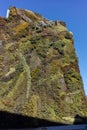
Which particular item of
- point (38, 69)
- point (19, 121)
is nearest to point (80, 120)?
point (19, 121)

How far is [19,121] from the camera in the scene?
3734 centimetres

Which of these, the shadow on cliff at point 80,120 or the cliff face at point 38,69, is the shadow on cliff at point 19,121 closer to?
the cliff face at point 38,69

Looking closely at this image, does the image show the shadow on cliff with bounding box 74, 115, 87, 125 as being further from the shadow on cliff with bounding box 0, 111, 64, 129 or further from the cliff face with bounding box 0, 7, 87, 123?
the shadow on cliff with bounding box 0, 111, 64, 129

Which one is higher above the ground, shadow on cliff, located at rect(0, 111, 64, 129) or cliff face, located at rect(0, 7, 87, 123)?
cliff face, located at rect(0, 7, 87, 123)

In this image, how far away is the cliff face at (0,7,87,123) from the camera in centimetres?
3922

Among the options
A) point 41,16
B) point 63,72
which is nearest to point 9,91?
point 63,72

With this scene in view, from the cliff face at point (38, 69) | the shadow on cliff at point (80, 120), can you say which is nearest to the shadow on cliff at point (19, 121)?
the cliff face at point (38, 69)

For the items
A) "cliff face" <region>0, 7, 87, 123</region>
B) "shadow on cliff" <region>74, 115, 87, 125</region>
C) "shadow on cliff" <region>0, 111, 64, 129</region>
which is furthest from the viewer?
"cliff face" <region>0, 7, 87, 123</region>

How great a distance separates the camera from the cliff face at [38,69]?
3922 centimetres

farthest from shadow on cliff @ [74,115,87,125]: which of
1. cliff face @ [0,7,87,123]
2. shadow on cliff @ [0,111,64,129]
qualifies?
shadow on cliff @ [0,111,64,129]

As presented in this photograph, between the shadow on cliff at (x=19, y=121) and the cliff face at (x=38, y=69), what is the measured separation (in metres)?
0.74

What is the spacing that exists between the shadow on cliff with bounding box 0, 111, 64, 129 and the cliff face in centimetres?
74

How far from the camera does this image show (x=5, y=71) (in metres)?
44.7

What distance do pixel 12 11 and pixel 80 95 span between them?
19103mm
